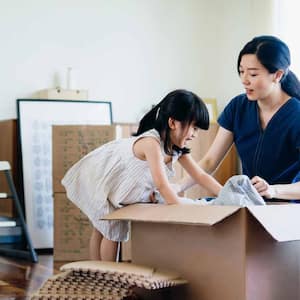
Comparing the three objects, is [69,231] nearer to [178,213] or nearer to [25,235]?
[25,235]

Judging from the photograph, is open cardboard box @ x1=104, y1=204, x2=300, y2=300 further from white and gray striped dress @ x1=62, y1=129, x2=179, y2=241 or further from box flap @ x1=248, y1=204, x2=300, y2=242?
white and gray striped dress @ x1=62, y1=129, x2=179, y2=241

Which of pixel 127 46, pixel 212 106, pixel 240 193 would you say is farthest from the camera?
pixel 212 106

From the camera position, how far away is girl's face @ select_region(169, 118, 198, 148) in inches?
77.3

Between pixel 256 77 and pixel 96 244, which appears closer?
pixel 256 77

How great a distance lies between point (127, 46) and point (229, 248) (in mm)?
3047

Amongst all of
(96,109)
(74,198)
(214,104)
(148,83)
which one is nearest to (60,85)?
(96,109)

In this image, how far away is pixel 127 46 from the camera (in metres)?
4.37

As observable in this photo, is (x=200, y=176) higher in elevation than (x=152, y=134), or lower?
lower

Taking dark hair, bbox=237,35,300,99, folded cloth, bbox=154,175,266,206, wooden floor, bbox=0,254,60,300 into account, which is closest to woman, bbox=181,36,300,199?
dark hair, bbox=237,35,300,99

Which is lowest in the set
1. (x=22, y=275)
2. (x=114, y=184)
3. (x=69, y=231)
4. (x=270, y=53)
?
(x=22, y=275)

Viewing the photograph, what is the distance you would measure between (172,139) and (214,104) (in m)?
2.54

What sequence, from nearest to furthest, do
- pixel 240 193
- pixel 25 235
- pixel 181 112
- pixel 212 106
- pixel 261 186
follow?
pixel 240 193
pixel 261 186
pixel 181 112
pixel 25 235
pixel 212 106

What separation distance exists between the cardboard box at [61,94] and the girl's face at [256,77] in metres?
2.08

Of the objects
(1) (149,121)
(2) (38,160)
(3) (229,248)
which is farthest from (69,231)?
(3) (229,248)
